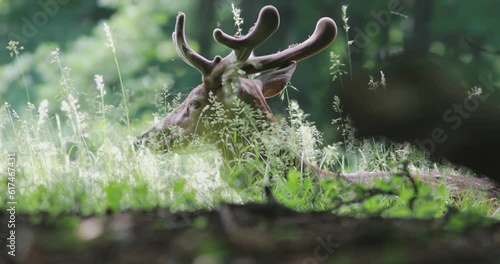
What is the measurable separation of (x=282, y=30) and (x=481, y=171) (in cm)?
700

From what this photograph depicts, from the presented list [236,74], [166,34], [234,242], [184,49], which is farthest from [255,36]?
[166,34]

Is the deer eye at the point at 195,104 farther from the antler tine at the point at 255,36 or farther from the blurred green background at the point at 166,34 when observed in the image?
the blurred green background at the point at 166,34

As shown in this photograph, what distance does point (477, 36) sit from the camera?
7.15m

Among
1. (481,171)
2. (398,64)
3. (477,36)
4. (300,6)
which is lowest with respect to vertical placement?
(481,171)

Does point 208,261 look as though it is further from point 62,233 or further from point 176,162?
point 176,162

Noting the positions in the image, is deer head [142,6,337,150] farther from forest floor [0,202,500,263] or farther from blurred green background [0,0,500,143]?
blurred green background [0,0,500,143]

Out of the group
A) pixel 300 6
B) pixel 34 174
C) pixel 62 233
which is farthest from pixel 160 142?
pixel 300 6

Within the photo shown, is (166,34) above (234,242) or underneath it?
above

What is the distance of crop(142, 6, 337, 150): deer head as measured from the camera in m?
2.98

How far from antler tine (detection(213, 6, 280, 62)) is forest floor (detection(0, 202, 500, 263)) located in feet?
7.21

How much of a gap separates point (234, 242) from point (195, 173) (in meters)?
1.75

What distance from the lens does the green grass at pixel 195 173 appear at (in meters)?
1.57

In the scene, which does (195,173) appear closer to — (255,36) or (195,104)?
(195,104)

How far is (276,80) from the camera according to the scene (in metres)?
3.26
